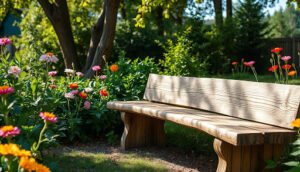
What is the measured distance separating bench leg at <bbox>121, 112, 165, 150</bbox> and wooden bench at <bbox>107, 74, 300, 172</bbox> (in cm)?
5

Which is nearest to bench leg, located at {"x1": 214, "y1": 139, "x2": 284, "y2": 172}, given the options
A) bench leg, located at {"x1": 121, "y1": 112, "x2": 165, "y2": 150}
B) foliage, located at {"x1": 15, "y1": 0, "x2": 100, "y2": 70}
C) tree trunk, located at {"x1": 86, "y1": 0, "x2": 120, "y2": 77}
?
bench leg, located at {"x1": 121, "y1": 112, "x2": 165, "y2": 150}

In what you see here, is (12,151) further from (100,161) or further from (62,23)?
(62,23)

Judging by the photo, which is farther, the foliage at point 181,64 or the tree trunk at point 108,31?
the tree trunk at point 108,31

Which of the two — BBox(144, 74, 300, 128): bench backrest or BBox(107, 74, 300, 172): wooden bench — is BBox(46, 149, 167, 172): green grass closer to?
BBox(107, 74, 300, 172): wooden bench

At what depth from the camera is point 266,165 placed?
3188mm

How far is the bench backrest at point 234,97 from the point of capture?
3.07m

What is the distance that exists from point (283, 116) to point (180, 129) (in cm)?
277

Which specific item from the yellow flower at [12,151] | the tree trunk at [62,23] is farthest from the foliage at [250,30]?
the yellow flower at [12,151]

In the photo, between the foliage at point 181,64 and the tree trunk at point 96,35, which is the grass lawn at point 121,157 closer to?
the foliage at point 181,64

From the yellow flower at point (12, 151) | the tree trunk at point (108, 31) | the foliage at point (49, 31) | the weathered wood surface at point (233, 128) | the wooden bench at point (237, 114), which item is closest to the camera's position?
the yellow flower at point (12, 151)

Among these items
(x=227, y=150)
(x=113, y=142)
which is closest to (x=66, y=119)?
(x=113, y=142)

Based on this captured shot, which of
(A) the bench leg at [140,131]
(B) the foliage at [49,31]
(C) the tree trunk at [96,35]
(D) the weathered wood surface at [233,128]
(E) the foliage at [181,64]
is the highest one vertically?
(B) the foliage at [49,31]

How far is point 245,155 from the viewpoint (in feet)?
10.4

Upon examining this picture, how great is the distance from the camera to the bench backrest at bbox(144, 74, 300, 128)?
307 cm
